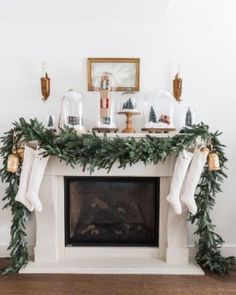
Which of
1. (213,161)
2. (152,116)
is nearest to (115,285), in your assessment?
(213,161)

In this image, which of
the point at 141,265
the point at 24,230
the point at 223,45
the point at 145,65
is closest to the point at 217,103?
the point at 223,45

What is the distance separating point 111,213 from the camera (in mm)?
2566

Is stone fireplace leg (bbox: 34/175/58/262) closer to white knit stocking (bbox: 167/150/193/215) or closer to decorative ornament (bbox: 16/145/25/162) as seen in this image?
decorative ornament (bbox: 16/145/25/162)

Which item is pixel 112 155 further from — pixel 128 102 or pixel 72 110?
pixel 72 110

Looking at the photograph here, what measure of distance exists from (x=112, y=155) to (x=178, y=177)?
554 millimetres

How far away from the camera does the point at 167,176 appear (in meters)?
2.36

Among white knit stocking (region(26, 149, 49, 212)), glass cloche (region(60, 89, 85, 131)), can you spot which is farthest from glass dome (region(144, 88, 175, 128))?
white knit stocking (region(26, 149, 49, 212))

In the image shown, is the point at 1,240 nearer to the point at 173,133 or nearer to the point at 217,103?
the point at 173,133

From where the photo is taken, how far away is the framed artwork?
2.51 metres

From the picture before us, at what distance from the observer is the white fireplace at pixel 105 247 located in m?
2.33

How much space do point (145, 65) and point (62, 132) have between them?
98 centimetres

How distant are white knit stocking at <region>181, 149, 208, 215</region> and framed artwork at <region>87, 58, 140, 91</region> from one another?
82cm

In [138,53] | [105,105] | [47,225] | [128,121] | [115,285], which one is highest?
[138,53]

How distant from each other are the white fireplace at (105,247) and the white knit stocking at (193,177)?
0.17 m
